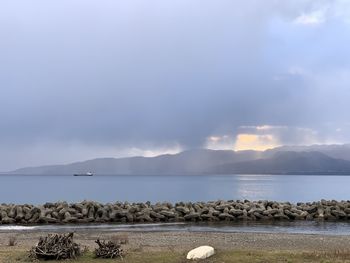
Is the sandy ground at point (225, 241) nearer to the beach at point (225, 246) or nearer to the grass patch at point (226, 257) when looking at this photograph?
the beach at point (225, 246)

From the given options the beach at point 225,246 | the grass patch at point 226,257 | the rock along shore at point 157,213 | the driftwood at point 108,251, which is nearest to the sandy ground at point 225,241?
the beach at point 225,246

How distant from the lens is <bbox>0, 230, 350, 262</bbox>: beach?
13433 mm

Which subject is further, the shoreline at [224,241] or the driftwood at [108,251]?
the shoreline at [224,241]

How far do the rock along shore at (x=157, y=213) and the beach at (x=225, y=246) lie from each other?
6.13m

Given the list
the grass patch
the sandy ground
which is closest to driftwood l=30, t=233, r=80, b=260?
the grass patch

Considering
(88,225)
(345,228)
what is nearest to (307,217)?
(345,228)

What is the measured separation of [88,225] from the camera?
95.3ft

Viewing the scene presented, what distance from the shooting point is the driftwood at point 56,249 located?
1318cm

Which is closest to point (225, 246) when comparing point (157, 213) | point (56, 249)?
point (56, 249)

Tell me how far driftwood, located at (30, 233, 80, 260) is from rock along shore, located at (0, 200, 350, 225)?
1702cm

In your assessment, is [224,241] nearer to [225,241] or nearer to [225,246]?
[225,241]

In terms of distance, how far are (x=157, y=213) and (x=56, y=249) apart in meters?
18.9

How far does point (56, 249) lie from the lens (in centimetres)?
1322

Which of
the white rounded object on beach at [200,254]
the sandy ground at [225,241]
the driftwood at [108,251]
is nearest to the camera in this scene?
the white rounded object on beach at [200,254]
